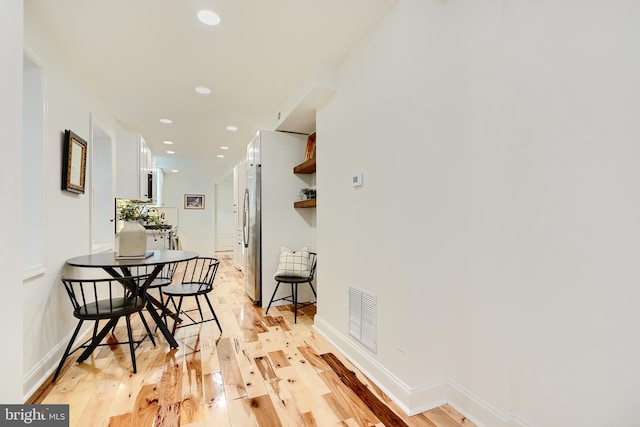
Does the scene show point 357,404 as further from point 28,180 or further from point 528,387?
point 28,180

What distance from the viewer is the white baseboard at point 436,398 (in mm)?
1531

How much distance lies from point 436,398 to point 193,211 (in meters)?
8.74

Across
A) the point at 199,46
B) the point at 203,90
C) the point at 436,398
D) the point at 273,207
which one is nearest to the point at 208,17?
the point at 199,46

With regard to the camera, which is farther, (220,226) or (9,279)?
(220,226)

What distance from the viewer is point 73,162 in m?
2.52

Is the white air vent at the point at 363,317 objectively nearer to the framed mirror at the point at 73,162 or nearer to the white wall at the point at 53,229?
the white wall at the point at 53,229

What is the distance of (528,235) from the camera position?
140 centimetres

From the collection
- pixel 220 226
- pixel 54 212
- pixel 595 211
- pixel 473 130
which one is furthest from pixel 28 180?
pixel 220 226

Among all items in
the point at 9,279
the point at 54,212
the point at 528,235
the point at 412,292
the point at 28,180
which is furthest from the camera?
the point at 54,212

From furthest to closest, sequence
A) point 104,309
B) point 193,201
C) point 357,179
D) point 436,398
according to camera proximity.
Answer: point 193,201 < point 357,179 < point 104,309 < point 436,398

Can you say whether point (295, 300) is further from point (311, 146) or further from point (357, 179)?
point (311, 146)

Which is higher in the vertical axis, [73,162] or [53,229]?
[73,162]

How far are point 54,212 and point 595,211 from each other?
3430 mm

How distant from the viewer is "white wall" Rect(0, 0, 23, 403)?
1.07 meters
